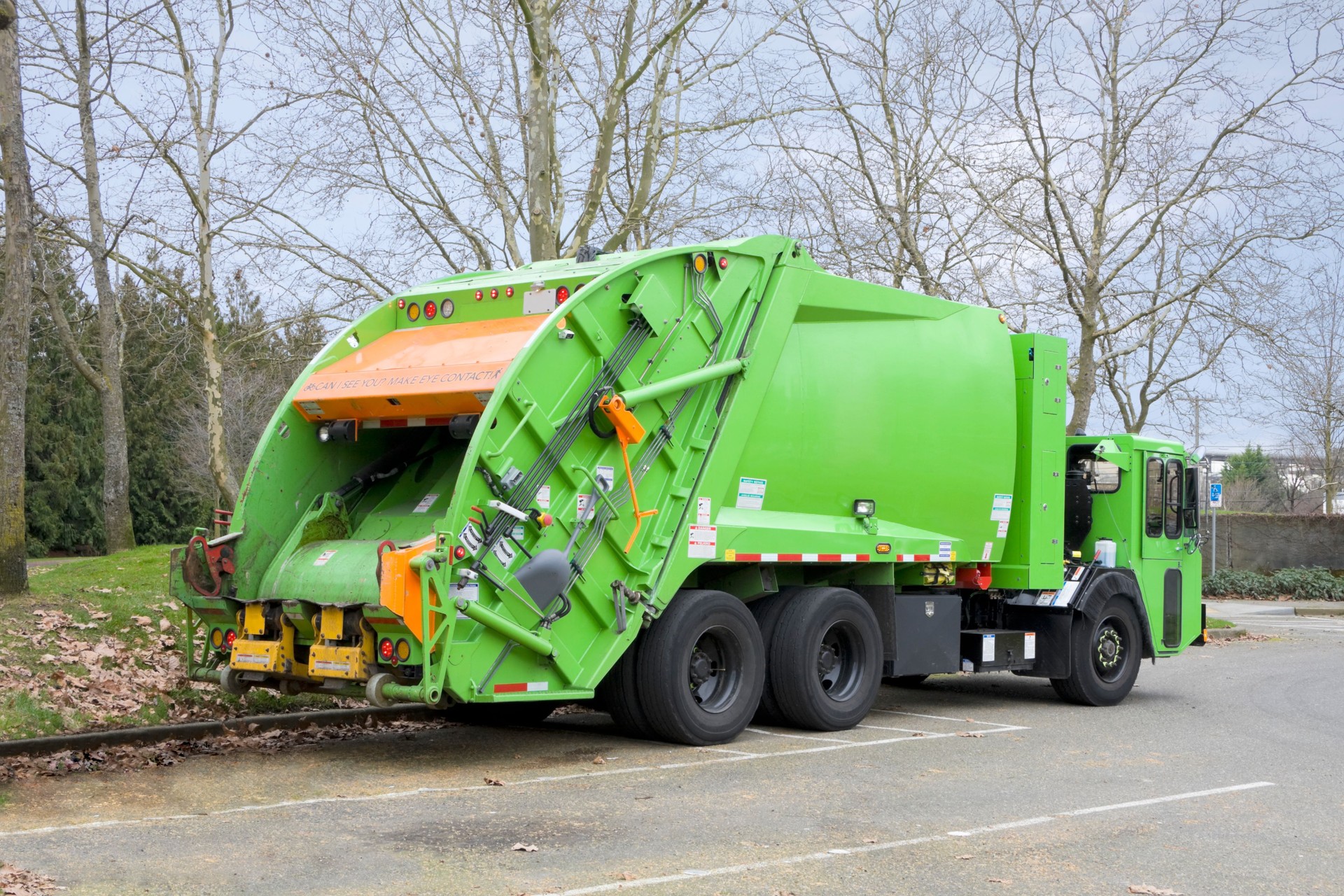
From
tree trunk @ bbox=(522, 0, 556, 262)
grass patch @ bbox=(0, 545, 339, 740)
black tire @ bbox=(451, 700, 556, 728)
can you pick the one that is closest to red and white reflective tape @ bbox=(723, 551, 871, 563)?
black tire @ bbox=(451, 700, 556, 728)

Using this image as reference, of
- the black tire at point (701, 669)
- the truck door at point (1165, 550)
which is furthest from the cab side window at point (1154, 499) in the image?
the black tire at point (701, 669)

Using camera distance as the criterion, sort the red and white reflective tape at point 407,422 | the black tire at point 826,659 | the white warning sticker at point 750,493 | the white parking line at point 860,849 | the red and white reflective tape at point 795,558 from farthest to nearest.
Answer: the black tire at point 826,659, the white warning sticker at point 750,493, the red and white reflective tape at point 795,558, the red and white reflective tape at point 407,422, the white parking line at point 860,849

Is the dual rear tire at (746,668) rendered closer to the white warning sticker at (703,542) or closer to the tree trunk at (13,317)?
the white warning sticker at (703,542)

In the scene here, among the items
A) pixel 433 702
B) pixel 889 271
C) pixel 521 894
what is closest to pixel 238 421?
pixel 889 271

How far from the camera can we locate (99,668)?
990 cm

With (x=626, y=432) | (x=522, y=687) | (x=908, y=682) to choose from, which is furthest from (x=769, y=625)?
(x=908, y=682)

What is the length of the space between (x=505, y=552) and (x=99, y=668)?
12.8 ft

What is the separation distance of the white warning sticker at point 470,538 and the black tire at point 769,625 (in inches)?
105

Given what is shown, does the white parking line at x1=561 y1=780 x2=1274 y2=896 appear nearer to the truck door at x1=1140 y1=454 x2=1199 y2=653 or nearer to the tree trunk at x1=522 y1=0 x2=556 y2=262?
the truck door at x1=1140 y1=454 x2=1199 y2=653

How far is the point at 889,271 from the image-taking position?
2023 centimetres

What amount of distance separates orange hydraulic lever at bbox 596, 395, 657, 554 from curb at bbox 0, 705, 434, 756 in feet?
8.12

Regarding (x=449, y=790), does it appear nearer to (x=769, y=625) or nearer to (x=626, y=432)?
(x=626, y=432)

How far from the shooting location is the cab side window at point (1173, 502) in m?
12.7

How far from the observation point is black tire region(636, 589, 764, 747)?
28.7 feet
